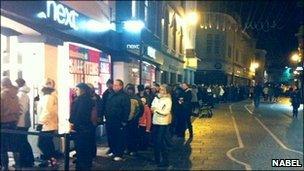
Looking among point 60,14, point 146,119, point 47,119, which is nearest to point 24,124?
point 47,119

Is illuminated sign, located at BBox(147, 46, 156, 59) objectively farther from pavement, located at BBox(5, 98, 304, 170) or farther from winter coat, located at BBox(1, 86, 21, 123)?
winter coat, located at BBox(1, 86, 21, 123)

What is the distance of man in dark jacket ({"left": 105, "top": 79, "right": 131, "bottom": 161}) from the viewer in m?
10.6

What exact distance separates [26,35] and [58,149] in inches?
108

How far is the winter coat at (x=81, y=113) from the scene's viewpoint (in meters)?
8.88

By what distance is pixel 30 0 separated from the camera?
922cm

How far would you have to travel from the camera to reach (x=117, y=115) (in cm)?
1061

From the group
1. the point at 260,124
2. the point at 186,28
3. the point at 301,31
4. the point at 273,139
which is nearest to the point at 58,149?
the point at 273,139

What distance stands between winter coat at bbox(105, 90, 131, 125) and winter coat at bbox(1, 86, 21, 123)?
238cm

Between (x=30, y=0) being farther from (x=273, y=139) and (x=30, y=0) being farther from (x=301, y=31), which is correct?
(x=301, y=31)

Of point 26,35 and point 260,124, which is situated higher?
point 26,35

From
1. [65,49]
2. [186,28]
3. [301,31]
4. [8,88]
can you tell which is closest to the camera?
[8,88]

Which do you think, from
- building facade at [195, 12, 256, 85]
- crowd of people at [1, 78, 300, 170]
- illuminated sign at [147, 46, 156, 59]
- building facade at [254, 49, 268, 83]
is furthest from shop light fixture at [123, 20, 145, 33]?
building facade at [254, 49, 268, 83]

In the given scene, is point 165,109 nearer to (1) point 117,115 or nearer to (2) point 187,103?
(1) point 117,115

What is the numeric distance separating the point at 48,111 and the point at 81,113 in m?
1.01
